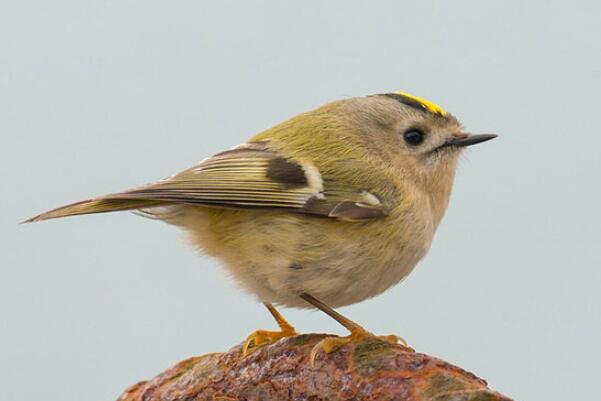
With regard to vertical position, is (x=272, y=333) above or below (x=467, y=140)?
below

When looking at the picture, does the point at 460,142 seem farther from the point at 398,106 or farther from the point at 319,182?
the point at 319,182

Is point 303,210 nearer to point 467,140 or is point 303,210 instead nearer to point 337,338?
point 337,338

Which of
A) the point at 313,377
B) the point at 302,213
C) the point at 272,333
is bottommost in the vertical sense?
the point at 272,333

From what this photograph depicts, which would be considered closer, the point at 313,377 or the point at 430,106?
the point at 313,377

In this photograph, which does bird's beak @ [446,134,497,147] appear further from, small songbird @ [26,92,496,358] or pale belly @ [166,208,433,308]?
pale belly @ [166,208,433,308]

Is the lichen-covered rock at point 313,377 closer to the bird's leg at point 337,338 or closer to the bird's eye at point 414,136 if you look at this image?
the bird's leg at point 337,338

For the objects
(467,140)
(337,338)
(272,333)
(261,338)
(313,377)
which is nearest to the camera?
(313,377)

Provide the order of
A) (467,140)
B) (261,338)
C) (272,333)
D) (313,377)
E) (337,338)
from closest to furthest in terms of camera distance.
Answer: (313,377), (337,338), (261,338), (272,333), (467,140)

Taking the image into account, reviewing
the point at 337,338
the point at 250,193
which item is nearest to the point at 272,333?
the point at 250,193
